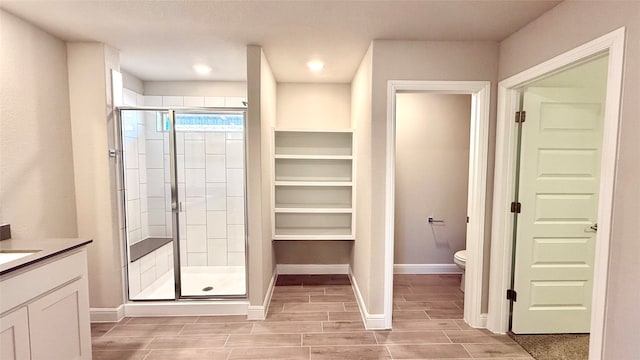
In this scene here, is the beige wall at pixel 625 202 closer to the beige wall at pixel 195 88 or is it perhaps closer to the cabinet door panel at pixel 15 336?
the cabinet door panel at pixel 15 336

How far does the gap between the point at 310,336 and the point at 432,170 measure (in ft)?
7.96

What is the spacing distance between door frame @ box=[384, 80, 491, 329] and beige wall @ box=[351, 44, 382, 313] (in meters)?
0.16

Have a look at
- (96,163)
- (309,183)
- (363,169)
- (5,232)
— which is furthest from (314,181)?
(5,232)

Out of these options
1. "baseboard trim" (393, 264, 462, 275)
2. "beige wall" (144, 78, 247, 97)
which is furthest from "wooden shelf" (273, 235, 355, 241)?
"beige wall" (144, 78, 247, 97)

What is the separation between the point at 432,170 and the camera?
12.0 ft

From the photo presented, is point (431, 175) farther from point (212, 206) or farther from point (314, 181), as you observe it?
point (212, 206)

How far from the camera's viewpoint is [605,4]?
1488mm

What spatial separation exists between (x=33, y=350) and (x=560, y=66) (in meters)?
3.35

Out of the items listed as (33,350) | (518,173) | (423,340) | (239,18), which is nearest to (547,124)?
(518,173)

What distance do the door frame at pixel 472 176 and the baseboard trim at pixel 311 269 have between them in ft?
4.40

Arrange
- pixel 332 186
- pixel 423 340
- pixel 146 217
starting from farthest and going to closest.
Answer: pixel 332 186 → pixel 146 217 → pixel 423 340

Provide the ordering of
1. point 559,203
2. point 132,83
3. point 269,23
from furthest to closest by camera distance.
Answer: point 132,83 → point 559,203 → point 269,23

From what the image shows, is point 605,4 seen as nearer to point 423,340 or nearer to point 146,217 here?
point 423,340

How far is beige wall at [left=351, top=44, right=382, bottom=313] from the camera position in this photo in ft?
8.18
